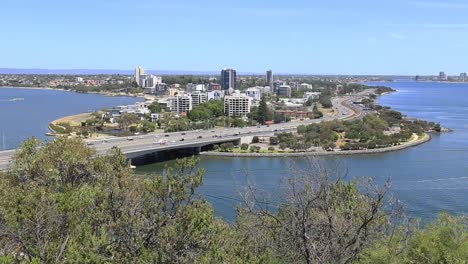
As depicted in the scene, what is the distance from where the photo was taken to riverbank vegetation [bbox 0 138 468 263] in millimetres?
2277

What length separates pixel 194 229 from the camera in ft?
7.93

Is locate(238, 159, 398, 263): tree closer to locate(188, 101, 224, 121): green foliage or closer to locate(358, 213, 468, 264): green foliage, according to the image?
locate(358, 213, 468, 264): green foliage

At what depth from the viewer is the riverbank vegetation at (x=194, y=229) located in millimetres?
2277

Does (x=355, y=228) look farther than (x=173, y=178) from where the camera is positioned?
No

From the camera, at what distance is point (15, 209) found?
2.53 meters

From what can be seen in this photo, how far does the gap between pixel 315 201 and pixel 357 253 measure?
1.05 ft

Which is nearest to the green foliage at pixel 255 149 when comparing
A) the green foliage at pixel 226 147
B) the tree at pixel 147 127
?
the green foliage at pixel 226 147

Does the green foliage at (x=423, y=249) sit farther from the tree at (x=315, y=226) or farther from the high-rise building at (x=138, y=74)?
the high-rise building at (x=138, y=74)

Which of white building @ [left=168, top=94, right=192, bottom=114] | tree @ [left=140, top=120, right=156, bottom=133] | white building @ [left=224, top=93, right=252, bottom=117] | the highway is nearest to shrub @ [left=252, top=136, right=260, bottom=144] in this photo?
the highway

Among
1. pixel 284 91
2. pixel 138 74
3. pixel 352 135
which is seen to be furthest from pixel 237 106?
pixel 138 74

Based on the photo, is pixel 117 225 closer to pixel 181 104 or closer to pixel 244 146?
pixel 244 146

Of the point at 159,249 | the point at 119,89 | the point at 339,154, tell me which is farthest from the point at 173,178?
the point at 119,89

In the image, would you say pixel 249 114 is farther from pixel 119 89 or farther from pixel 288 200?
pixel 119 89

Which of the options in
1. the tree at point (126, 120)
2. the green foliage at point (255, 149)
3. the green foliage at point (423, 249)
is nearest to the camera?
the green foliage at point (423, 249)
